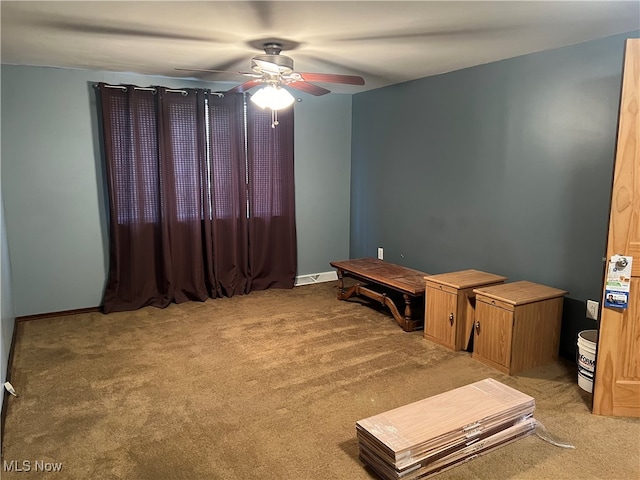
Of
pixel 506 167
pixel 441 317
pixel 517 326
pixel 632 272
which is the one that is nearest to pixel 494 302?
pixel 517 326

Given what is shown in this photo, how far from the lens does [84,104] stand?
13.6 feet

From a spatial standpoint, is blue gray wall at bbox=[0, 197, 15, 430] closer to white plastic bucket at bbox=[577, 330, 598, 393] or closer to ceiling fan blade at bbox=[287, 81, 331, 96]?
ceiling fan blade at bbox=[287, 81, 331, 96]

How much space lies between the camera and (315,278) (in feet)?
18.0

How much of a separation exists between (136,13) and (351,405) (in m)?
2.52

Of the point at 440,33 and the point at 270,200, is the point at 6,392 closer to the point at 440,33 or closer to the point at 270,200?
the point at 270,200

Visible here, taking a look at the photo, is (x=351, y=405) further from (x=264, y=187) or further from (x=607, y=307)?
(x=264, y=187)

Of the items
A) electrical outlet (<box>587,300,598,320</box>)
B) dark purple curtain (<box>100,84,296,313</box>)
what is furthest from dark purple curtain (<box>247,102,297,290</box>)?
electrical outlet (<box>587,300,598,320</box>)

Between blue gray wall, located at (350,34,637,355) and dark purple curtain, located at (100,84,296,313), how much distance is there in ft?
4.05

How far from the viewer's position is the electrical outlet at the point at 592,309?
3116 millimetres

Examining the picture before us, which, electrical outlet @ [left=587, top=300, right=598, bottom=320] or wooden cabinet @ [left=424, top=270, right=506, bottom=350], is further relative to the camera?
wooden cabinet @ [left=424, top=270, right=506, bottom=350]

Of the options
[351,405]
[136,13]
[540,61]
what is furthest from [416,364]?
[136,13]

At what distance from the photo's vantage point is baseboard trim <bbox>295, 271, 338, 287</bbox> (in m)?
5.40

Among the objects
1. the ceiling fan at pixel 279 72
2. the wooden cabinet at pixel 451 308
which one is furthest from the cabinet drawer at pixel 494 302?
the ceiling fan at pixel 279 72

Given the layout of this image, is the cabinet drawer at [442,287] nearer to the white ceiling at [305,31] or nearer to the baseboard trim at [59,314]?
the white ceiling at [305,31]
